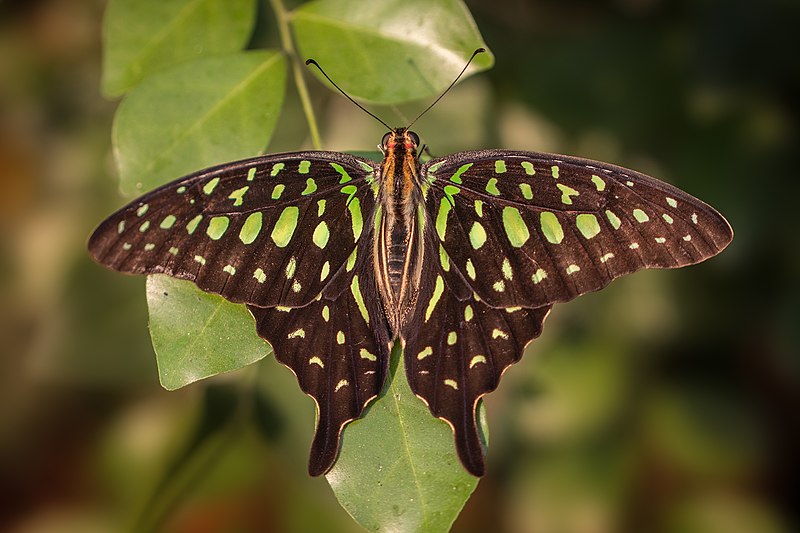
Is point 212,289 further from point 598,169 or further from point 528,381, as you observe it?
point 528,381

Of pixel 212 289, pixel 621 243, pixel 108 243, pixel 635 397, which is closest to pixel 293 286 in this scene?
pixel 212 289

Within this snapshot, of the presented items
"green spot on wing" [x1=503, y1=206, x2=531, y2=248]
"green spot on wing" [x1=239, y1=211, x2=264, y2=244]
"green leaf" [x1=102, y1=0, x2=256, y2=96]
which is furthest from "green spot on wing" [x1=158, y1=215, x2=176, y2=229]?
"green spot on wing" [x1=503, y1=206, x2=531, y2=248]

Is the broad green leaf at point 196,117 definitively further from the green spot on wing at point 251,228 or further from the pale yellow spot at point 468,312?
the pale yellow spot at point 468,312

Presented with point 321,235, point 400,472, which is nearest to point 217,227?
point 321,235

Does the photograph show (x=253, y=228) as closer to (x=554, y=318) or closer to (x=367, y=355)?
(x=367, y=355)

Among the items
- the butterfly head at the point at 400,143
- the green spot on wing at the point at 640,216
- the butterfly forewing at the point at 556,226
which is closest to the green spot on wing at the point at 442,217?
the butterfly forewing at the point at 556,226
